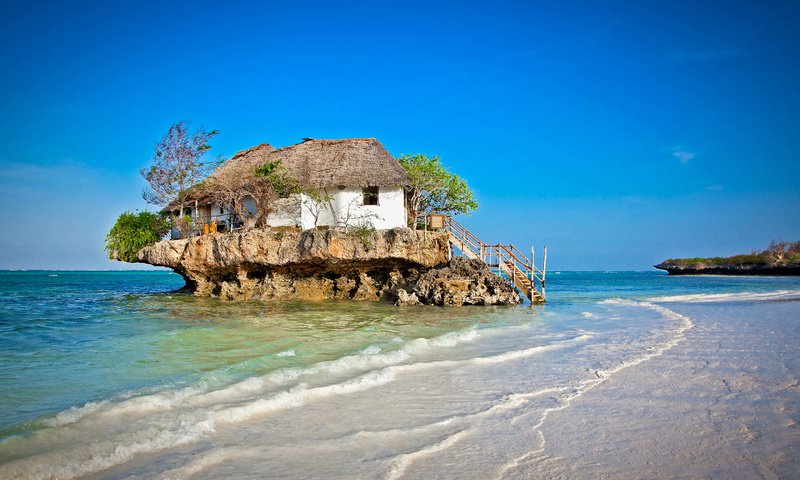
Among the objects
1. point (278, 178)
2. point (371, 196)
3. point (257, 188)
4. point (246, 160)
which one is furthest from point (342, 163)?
point (246, 160)

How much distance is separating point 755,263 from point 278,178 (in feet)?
263

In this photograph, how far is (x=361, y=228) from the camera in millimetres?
22203

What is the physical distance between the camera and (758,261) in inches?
2913

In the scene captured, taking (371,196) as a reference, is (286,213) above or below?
below

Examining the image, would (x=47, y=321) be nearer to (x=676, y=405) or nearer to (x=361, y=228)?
(x=361, y=228)

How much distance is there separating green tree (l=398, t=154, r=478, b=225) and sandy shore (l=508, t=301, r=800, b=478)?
17.9 metres

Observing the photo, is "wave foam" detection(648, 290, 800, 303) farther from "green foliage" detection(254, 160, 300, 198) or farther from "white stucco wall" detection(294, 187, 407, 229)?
"green foliage" detection(254, 160, 300, 198)

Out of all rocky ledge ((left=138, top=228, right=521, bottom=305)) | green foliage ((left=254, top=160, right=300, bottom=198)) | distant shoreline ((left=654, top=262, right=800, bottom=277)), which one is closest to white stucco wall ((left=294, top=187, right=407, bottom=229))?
green foliage ((left=254, top=160, right=300, bottom=198))

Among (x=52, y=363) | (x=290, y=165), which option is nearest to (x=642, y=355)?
(x=52, y=363)

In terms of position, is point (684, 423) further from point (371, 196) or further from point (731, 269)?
point (731, 269)

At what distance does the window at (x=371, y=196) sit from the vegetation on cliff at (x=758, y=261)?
72043 mm

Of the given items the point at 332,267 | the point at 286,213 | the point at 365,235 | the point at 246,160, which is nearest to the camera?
the point at 365,235

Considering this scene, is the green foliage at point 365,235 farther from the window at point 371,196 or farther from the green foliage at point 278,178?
the green foliage at point 278,178

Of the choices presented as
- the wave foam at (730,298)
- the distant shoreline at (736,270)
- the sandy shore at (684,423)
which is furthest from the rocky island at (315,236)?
the distant shoreline at (736,270)
